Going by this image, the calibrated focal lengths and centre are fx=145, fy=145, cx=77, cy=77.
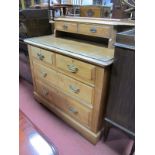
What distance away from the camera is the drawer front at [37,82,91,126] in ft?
4.16

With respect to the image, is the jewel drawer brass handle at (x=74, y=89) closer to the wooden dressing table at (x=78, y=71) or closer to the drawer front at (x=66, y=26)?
the wooden dressing table at (x=78, y=71)

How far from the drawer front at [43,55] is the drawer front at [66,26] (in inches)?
12.6

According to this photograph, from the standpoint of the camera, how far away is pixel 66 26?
1.44 metres

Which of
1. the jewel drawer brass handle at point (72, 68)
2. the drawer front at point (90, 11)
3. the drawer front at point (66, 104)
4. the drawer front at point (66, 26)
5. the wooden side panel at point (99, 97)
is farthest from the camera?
the drawer front at point (90, 11)

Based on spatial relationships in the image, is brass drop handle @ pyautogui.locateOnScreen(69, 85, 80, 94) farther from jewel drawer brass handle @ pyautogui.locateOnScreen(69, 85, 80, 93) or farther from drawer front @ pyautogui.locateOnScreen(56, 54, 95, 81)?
drawer front @ pyautogui.locateOnScreen(56, 54, 95, 81)

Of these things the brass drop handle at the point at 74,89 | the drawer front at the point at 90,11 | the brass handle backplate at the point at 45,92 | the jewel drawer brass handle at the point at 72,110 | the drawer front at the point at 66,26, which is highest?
the drawer front at the point at 90,11

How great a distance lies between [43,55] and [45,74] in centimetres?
20

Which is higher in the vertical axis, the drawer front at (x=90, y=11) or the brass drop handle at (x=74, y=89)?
the drawer front at (x=90, y=11)

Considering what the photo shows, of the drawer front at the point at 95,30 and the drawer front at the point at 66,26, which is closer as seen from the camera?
the drawer front at the point at 95,30

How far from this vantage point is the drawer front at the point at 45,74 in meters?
1.39

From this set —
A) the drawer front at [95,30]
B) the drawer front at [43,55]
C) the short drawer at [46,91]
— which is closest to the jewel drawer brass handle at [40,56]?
the drawer front at [43,55]

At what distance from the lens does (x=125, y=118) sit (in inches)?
41.3
